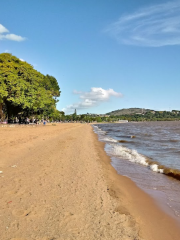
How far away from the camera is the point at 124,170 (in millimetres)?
9109

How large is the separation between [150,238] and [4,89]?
107 feet

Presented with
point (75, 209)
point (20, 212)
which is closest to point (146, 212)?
point (75, 209)

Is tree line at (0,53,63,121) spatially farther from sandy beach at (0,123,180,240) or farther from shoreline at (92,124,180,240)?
shoreline at (92,124,180,240)

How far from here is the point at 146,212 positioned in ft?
15.1

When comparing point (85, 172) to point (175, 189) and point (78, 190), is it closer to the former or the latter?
point (78, 190)

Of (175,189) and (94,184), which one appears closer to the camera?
(94,184)

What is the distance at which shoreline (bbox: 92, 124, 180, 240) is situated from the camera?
3678mm

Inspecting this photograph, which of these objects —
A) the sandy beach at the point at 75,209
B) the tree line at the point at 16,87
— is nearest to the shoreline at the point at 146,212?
the sandy beach at the point at 75,209

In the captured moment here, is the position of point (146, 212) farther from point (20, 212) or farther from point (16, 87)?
point (16, 87)

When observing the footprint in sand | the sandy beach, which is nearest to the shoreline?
the sandy beach

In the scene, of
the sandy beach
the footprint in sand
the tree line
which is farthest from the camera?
the tree line

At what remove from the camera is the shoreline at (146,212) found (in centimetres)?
368

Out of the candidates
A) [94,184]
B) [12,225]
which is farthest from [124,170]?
[12,225]

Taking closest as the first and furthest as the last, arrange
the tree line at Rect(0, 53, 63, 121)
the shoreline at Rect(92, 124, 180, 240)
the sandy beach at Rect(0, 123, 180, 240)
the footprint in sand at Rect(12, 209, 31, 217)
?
the sandy beach at Rect(0, 123, 180, 240) → the shoreline at Rect(92, 124, 180, 240) → the footprint in sand at Rect(12, 209, 31, 217) → the tree line at Rect(0, 53, 63, 121)
